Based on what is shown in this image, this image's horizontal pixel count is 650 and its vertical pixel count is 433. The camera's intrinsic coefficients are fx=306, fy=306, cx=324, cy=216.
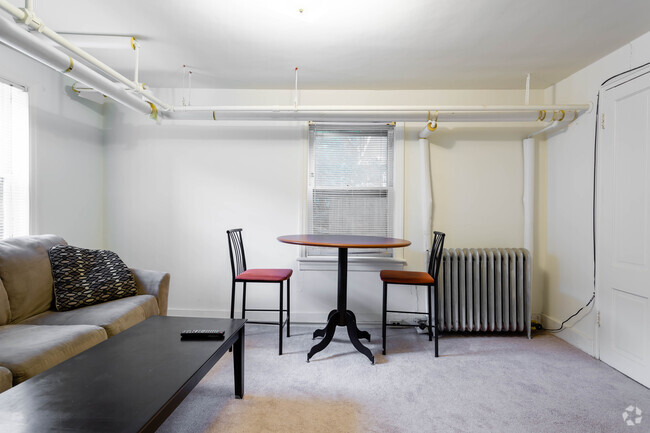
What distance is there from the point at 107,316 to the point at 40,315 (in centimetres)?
49

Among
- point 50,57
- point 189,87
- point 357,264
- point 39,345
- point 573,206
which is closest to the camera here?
point 39,345

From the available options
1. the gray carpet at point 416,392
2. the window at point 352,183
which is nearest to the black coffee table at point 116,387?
the gray carpet at point 416,392

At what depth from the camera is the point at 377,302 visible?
11.2 ft

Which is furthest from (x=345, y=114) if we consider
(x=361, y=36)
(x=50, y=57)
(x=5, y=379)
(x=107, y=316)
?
(x=5, y=379)

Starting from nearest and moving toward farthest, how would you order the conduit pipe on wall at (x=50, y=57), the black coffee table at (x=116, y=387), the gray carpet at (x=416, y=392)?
the black coffee table at (x=116, y=387)
the conduit pipe on wall at (x=50, y=57)
the gray carpet at (x=416, y=392)

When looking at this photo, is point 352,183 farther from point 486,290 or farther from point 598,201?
point 598,201

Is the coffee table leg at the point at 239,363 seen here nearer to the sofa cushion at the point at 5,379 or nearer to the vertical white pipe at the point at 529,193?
the sofa cushion at the point at 5,379

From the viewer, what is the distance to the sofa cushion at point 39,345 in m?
1.45

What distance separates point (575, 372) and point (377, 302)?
1724 millimetres

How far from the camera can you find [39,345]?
1.60 m

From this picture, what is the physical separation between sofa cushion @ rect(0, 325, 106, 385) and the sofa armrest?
655 millimetres

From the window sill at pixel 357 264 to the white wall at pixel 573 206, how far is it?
1569 millimetres

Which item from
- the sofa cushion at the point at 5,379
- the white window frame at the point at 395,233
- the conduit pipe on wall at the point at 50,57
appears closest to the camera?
the sofa cushion at the point at 5,379

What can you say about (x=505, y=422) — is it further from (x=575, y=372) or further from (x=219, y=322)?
(x=219, y=322)
